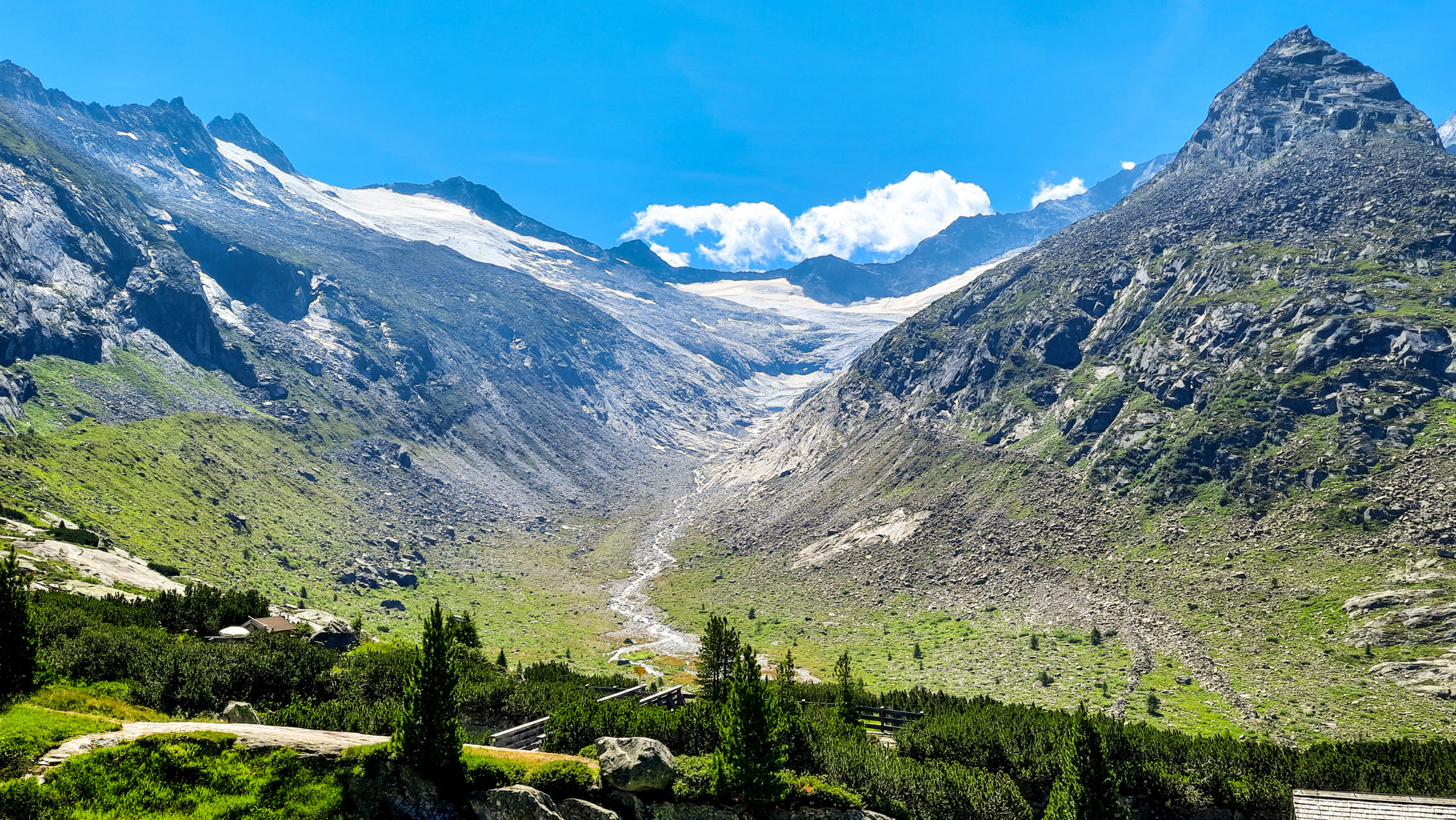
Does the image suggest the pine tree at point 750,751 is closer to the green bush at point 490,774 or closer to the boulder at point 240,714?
the green bush at point 490,774

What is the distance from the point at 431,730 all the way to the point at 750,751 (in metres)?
12.2

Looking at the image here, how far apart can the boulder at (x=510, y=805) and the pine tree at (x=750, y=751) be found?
6.90m

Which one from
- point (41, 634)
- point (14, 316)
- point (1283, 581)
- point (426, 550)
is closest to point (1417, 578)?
point (1283, 581)

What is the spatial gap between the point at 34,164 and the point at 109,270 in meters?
38.9

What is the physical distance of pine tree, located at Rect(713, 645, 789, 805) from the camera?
26.6 meters

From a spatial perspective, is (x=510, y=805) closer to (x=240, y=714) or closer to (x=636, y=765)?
(x=636, y=765)

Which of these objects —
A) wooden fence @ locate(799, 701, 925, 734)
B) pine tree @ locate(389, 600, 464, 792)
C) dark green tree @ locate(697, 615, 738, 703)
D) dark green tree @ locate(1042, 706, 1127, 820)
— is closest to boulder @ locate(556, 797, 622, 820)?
pine tree @ locate(389, 600, 464, 792)

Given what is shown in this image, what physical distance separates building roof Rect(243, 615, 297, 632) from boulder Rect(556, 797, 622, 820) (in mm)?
26639

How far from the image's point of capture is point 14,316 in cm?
14362

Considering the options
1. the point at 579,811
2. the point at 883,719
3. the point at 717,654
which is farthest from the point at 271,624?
the point at 883,719

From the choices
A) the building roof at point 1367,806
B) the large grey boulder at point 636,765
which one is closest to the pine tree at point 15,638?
the large grey boulder at point 636,765

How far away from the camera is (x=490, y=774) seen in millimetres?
25156

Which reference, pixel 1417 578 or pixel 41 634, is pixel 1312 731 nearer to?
pixel 1417 578

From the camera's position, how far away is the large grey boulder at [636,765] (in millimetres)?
26344
